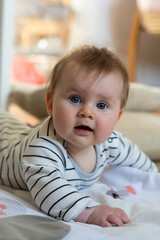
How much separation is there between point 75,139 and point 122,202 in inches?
6.0

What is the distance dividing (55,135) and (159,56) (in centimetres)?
257

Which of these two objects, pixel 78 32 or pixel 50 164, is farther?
pixel 78 32

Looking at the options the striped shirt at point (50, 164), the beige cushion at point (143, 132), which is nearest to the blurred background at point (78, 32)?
the beige cushion at point (143, 132)

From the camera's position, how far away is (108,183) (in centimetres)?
90

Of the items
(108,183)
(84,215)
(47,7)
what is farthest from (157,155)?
(47,7)

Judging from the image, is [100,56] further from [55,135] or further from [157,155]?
[157,155]

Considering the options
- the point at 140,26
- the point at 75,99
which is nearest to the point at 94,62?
the point at 75,99

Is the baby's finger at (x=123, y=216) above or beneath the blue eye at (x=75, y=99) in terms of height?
beneath

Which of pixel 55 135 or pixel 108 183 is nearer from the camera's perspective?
pixel 55 135

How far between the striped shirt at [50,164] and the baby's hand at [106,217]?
0.6 inches

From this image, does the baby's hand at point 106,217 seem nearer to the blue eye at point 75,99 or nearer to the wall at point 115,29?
the blue eye at point 75,99

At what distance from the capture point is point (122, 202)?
729 mm

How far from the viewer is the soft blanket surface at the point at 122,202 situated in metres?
0.56

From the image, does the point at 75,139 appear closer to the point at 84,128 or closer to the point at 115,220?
the point at 84,128
